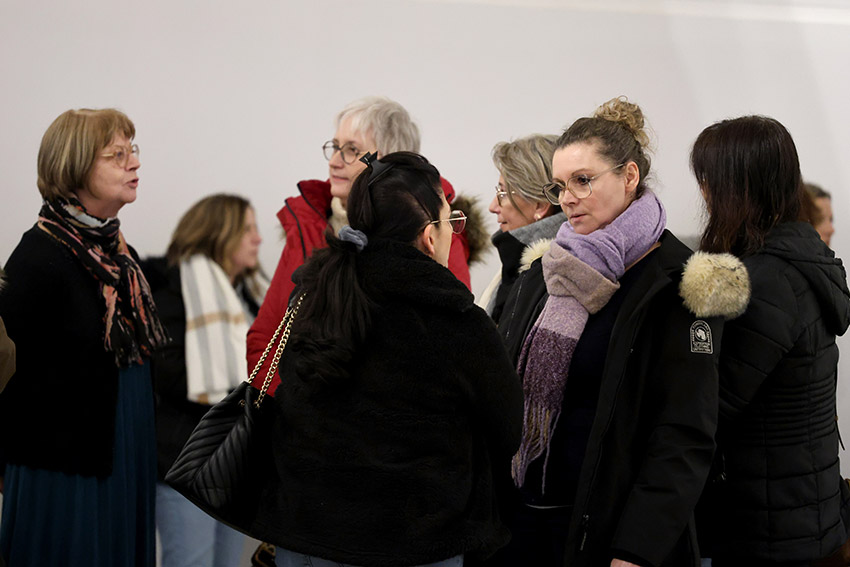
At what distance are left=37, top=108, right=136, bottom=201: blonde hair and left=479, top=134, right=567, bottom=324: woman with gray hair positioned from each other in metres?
1.36

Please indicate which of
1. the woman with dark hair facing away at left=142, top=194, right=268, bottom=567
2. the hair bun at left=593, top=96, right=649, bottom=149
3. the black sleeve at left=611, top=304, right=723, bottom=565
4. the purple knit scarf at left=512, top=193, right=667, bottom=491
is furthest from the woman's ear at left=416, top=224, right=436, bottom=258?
the woman with dark hair facing away at left=142, top=194, right=268, bottom=567

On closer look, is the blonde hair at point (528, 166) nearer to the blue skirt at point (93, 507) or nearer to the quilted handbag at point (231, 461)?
the quilted handbag at point (231, 461)

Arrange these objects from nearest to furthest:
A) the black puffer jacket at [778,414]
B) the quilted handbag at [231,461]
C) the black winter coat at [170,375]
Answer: the quilted handbag at [231,461], the black puffer jacket at [778,414], the black winter coat at [170,375]

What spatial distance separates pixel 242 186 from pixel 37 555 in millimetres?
2110

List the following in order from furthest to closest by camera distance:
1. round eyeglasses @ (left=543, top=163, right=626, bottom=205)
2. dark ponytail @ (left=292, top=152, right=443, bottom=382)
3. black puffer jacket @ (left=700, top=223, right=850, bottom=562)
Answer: round eyeglasses @ (left=543, top=163, right=626, bottom=205)
black puffer jacket @ (left=700, top=223, right=850, bottom=562)
dark ponytail @ (left=292, top=152, right=443, bottom=382)

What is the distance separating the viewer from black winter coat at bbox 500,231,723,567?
1.96 m

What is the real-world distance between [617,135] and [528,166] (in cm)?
71

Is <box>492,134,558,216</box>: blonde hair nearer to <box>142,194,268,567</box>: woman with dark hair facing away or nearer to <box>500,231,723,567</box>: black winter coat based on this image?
<box>500,231,723,567</box>: black winter coat

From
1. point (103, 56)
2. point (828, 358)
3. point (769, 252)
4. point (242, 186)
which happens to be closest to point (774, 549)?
point (828, 358)

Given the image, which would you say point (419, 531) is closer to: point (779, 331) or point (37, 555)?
point (779, 331)

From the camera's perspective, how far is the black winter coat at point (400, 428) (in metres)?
1.76

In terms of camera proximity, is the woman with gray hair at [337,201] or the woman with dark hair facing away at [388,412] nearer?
the woman with dark hair facing away at [388,412]

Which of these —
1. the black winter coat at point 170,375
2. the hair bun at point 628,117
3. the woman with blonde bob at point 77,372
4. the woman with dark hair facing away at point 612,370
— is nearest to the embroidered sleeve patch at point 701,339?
the woman with dark hair facing away at point 612,370

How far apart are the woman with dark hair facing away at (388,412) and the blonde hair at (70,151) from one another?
1534 millimetres
